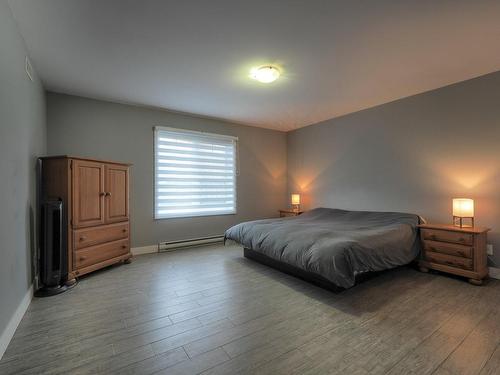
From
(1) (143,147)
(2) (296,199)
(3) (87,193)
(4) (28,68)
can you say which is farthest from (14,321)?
(2) (296,199)

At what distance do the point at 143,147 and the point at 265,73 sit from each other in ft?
7.97

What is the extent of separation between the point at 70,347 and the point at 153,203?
8.70ft

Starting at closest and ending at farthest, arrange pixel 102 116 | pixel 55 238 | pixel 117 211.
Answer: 1. pixel 55 238
2. pixel 117 211
3. pixel 102 116

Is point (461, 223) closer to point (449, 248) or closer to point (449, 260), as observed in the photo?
A: point (449, 248)

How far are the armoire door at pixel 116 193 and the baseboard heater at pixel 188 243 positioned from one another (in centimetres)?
91

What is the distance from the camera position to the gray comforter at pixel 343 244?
233 cm

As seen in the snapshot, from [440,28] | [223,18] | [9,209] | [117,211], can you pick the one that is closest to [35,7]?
[223,18]

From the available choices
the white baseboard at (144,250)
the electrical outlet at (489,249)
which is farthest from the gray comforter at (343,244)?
the white baseboard at (144,250)

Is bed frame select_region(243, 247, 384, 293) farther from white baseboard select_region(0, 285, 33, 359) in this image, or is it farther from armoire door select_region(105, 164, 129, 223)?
white baseboard select_region(0, 285, 33, 359)

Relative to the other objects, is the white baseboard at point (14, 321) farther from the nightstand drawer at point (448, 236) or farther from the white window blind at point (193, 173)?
the nightstand drawer at point (448, 236)

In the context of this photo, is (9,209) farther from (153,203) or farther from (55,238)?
(153,203)

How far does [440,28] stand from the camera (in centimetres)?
210

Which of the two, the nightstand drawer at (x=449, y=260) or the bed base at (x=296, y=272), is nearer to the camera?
the bed base at (x=296, y=272)

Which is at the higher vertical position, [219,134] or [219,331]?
[219,134]
